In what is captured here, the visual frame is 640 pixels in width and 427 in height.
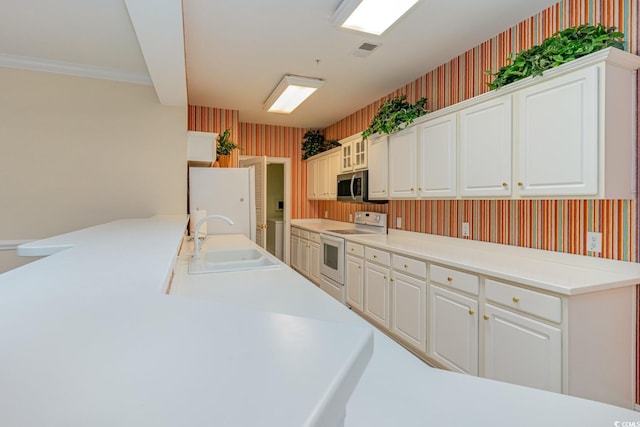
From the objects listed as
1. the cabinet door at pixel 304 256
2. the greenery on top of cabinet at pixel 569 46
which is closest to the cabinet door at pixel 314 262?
the cabinet door at pixel 304 256

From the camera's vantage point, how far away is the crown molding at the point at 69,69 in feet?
9.90

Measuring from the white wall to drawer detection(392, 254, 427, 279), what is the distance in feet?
8.02

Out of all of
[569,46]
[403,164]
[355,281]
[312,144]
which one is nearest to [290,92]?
[403,164]

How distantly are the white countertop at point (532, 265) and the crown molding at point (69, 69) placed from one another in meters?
3.07

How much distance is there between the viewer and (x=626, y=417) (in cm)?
61

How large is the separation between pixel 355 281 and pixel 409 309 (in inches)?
36.2

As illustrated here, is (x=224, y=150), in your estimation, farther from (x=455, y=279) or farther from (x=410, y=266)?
(x=455, y=279)

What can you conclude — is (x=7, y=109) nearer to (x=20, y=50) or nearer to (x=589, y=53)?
(x=20, y=50)

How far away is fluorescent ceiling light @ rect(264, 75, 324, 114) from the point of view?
3457mm

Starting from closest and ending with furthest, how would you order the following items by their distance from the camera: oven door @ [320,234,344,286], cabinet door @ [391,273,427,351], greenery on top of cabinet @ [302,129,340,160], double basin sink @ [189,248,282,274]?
double basin sink @ [189,248,282,274] → cabinet door @ [391,273,427,351] → oven door @ [320,234,344,286] → greenery on top of cabinet @ [302,129,340,160]

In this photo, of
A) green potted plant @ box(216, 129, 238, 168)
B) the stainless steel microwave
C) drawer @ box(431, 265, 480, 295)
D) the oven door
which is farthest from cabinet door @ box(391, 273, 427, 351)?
green potted plant @ box(216, 129, 238, 168)

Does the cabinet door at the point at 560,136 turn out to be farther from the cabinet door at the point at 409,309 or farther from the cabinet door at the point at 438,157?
the cabinet door at the point at 409,309

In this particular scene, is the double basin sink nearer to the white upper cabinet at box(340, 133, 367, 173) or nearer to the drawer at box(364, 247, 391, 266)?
the drawer at box(364, 247, 391, 266)

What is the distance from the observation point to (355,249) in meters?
3.48
